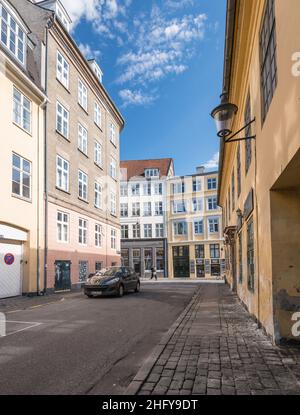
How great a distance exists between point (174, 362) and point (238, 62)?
308 inches

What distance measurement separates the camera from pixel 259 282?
25.6 feet

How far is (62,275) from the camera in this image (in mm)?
19844

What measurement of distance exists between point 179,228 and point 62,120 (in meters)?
31.4

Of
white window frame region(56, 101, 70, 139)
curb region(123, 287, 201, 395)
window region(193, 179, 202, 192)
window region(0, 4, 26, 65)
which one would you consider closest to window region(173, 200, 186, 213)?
window region(193, 179, 202, 192)

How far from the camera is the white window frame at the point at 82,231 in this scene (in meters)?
23.1

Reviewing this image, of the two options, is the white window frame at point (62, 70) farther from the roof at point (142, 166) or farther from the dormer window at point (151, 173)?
the roof at point (142, 166)

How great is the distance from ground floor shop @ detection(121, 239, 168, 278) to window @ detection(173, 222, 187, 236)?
2262 millimetres

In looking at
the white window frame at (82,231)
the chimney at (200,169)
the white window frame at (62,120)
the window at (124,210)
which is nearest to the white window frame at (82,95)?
the white window frame at (62,120)

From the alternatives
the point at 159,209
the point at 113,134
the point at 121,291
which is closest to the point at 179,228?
the point at 159,209

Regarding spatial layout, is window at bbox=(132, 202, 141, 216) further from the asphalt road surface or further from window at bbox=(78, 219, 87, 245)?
the asphalt road surface

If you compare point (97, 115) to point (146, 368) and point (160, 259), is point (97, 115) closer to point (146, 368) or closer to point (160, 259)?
point (146, 368)

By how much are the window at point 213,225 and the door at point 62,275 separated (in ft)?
97.6

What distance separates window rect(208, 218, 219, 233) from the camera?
1866 inches

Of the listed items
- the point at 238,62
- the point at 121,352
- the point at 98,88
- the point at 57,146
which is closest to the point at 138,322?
the point at 121,352
